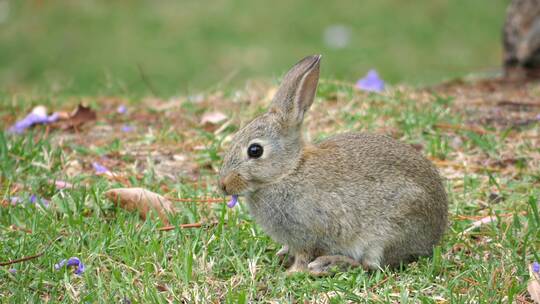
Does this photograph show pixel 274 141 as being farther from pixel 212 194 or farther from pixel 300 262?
pixel 212 194

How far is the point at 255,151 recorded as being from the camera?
4.56 m

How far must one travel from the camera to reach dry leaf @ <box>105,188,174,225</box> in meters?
5.08

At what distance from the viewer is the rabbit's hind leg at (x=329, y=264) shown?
14.5 feet

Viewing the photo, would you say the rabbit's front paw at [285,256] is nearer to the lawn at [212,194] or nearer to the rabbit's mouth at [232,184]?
the lawn at [212,194]

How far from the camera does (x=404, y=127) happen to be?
6.43m

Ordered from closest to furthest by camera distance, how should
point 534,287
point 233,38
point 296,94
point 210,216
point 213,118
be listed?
point 534,287 < point 296,94 < point 210,216 < point 213,118 < point 233,38

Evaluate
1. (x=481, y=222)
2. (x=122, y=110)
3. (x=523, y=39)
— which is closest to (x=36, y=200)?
(x=122, y=110)

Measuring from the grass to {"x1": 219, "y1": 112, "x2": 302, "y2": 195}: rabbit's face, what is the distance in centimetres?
38

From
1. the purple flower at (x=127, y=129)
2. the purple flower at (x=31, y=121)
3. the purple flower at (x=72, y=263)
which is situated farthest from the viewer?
the purple flower at (x=127, y=129)

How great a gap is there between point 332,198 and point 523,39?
494cm

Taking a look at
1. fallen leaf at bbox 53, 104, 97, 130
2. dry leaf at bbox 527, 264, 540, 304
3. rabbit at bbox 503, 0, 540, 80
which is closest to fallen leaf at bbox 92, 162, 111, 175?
fallen leaf at bbox 53, 104, 97, 130

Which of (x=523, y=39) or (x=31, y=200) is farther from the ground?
(x=523, y=39)

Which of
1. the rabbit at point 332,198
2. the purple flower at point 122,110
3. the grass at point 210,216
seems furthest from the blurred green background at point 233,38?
the rabbit at point 332,198

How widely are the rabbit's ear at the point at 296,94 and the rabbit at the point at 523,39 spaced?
4343mm
